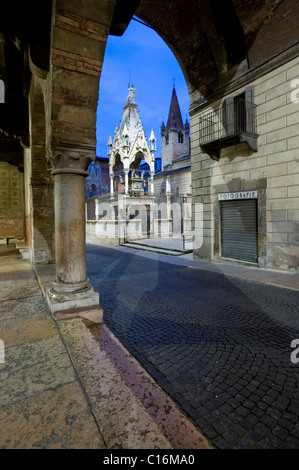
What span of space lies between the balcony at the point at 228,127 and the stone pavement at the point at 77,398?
803cm

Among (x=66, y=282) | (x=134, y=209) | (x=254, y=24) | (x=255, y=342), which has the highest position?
(x=254, y=24)

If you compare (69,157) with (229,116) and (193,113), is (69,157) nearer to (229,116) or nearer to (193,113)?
(229,116)

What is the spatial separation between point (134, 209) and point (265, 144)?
612 inches

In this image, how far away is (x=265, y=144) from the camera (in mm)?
8180

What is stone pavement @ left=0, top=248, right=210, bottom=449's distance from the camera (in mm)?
1464

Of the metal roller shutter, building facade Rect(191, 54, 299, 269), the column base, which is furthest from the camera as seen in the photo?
the metal roller shutter

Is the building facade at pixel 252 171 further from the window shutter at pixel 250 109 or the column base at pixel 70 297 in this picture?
the column base at pixel 70 297

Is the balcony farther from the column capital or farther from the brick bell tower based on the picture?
the brick bell tower

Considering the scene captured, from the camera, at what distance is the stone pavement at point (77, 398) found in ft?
4.80

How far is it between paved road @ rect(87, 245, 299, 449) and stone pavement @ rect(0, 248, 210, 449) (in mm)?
388

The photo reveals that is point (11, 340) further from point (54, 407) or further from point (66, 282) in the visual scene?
point (54, 407)

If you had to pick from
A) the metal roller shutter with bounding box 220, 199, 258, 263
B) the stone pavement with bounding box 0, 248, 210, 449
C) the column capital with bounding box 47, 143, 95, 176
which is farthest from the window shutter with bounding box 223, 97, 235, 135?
A: the stone pavement with bounding box 0, 248, 210, 449

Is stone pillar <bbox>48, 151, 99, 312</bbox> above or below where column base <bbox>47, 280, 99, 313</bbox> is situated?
above
